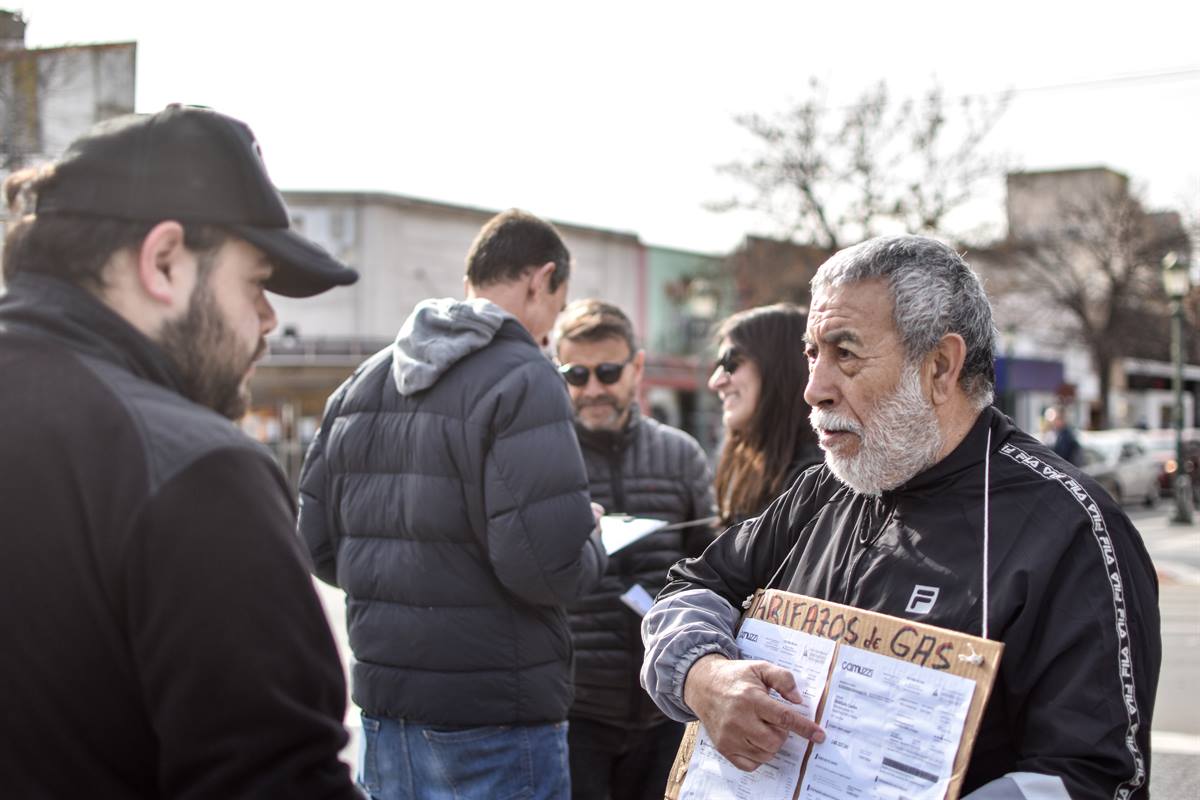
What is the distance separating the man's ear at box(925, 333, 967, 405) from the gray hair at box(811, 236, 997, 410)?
0.05 ft

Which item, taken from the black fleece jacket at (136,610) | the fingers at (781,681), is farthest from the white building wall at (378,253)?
the black fleece jacket at (136,610)

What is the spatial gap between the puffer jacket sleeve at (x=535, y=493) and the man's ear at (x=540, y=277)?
0.45 m

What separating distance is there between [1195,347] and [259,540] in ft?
157

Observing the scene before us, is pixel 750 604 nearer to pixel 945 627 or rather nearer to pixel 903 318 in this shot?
pixel 945 627

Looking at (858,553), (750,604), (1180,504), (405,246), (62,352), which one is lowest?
(1180,504)

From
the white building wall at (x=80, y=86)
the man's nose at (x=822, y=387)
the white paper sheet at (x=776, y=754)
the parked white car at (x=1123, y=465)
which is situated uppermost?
the white building wall at (x=80, y=86)

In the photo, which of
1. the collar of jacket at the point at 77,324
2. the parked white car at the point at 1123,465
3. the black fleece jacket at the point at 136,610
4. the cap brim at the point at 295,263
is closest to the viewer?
the black fleece jacket at the point at 136,610

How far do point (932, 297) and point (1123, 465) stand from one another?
25.1m

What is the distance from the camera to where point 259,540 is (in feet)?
4.52

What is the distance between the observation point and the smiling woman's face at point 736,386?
374 centimetres

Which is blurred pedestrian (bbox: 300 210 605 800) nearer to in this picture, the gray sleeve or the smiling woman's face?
the gray sleeve

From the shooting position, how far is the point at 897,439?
2195 mm

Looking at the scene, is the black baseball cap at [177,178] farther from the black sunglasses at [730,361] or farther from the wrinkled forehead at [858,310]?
the black sunglasses at [730,361]

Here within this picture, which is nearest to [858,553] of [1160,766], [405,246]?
[1160,766]
